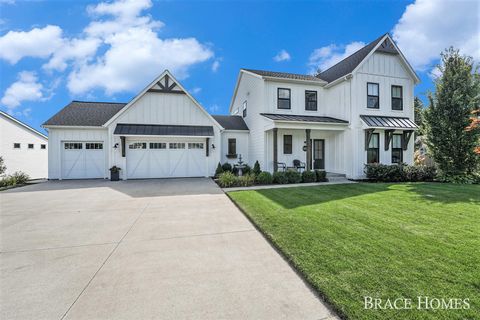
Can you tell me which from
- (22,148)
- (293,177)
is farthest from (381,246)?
(22,148)

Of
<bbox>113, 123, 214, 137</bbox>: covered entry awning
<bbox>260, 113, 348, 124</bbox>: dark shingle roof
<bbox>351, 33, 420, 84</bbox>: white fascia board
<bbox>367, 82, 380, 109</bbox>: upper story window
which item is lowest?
<bbox>113, 123, 214, 137</bbox>: covered entry awning

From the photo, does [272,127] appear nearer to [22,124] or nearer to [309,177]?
[309,177]

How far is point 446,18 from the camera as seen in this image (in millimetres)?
9789

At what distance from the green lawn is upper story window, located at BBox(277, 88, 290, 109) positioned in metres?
8.60

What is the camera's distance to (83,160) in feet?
45.5

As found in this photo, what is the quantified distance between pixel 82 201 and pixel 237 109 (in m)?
15.0

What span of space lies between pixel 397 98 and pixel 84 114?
21093 mm

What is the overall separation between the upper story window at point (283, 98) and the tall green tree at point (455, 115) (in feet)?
26.9

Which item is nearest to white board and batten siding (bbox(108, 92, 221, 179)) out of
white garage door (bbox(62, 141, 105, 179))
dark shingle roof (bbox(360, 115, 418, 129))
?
white garage door (bbox(62, 141, 105, 179))

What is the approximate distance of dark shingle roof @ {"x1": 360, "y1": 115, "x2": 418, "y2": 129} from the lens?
Result: 40.7 ft

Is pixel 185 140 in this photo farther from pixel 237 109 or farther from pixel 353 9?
pixel 353 9

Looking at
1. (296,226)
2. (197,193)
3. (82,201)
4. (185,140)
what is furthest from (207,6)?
(296,226)

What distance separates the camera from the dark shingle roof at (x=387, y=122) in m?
12.4

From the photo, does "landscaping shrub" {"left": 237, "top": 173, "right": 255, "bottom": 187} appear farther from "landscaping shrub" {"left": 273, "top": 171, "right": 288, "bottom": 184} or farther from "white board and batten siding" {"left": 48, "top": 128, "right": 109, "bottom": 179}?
"white board and batten siding" {"left": 48, "top": 128, "right": 109, "bottom": 179}
